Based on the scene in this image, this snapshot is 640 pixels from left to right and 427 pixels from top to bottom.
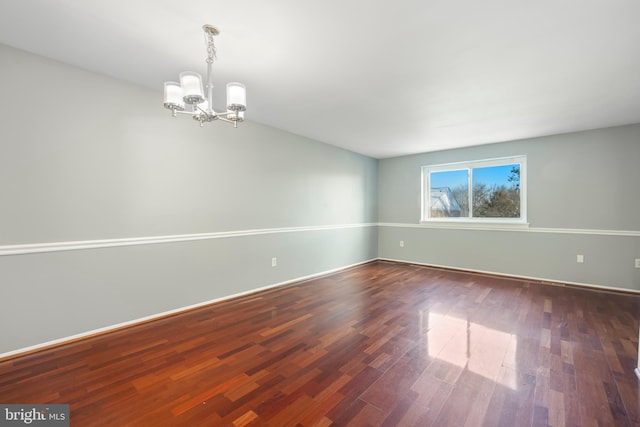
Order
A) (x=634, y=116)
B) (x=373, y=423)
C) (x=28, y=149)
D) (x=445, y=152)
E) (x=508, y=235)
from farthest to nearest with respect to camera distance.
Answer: (x=445, y=152)
(x=508, y=235)
(x=634, y=116)
(x=28, y=149)
(x=373, y=423)

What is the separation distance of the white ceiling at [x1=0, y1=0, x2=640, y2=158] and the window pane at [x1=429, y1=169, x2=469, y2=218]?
207cm

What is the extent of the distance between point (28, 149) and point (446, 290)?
4783 mm

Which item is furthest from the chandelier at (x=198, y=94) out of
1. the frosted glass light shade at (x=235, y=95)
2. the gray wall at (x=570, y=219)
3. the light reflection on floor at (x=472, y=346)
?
the gray wall at (x=570, y=219)

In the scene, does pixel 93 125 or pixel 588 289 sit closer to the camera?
pixel 93 125

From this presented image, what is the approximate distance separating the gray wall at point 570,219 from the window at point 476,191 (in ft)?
0.59

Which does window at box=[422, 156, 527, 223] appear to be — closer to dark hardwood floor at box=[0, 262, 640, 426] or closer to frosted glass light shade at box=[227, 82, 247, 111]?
dark hardwood floor at box=[0, 262, 640, 426]

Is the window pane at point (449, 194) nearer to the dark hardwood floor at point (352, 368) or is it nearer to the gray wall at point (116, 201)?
the dark hardwood floor at point (352, 368)

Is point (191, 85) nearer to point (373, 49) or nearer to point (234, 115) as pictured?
point (234, 115)

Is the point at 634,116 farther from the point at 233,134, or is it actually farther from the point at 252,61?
the point at 233,134

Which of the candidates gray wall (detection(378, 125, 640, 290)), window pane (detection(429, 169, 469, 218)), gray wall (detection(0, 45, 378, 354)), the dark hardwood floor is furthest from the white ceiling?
the dark hardwood floor

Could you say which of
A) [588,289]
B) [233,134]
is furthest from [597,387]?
[233,134]

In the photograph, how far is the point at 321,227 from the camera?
4.80 meters

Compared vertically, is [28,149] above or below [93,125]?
below

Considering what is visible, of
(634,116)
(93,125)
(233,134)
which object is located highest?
(634,116)
